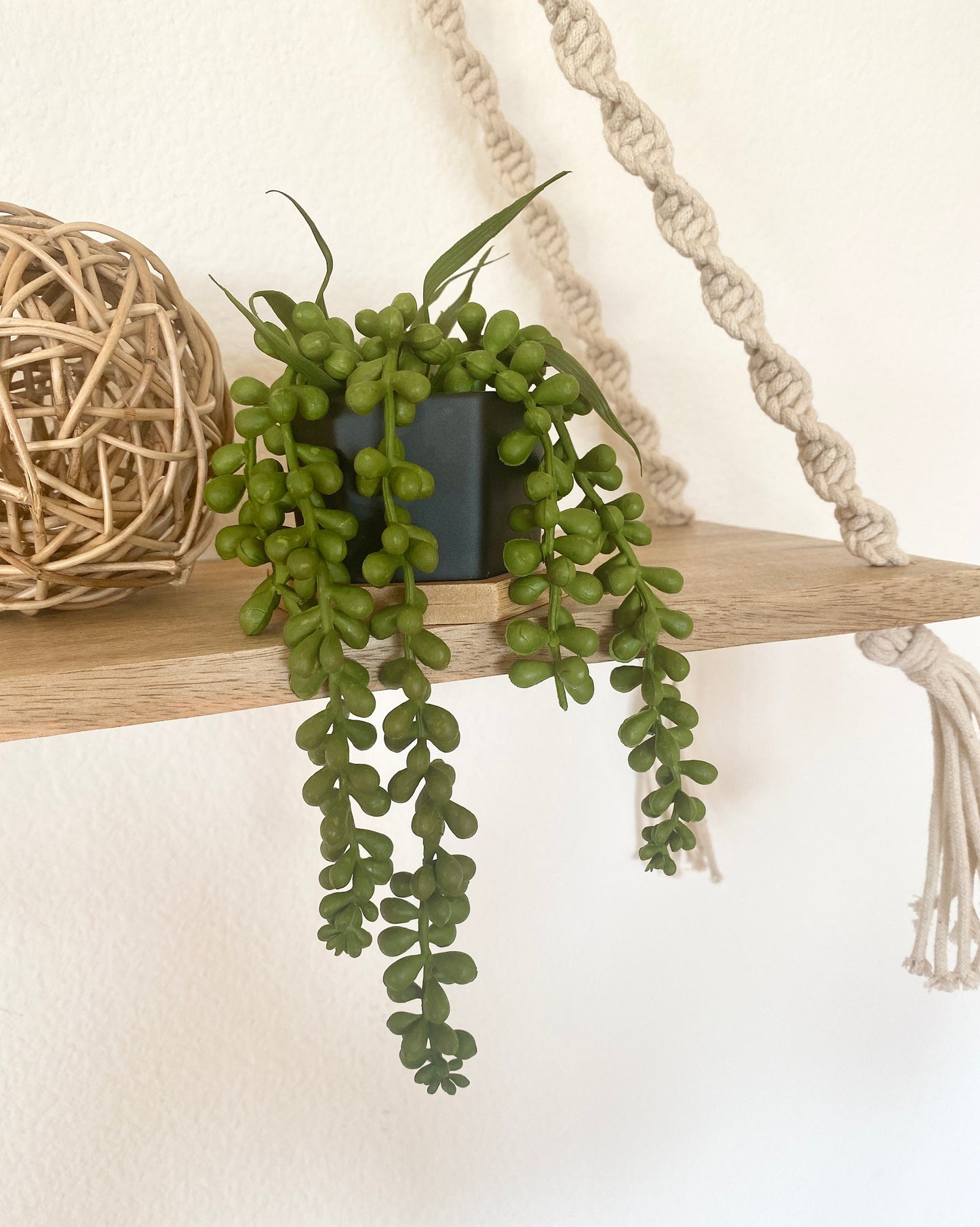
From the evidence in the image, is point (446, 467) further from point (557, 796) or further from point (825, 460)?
point (557, 796)

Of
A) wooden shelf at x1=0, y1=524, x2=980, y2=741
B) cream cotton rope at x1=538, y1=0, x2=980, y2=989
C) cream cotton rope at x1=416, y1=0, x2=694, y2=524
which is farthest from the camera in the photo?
cream cotton rope at x1=416, y1=0, x2=694, y2=524

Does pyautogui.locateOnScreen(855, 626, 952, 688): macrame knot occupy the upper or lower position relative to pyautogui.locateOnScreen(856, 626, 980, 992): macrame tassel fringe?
upper

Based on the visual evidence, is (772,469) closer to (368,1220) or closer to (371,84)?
(371,84)

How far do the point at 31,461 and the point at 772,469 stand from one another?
0.61 m

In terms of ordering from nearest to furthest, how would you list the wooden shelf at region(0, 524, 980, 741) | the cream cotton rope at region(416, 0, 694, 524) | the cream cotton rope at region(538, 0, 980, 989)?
1. the wooden shelf at region(0, 524, 980, 741)
2. the cream cotton rope at region(538, 0, 980, 989)
3. the cream cotton rope at region(416, 0, 694, 524)

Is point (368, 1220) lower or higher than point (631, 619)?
lower

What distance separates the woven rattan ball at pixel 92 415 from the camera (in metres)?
0.37

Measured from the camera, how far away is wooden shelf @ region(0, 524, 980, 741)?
0.34 meters

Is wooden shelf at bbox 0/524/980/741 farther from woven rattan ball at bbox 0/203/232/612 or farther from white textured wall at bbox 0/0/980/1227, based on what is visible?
white textured wall at bbox 0/0/980/1227

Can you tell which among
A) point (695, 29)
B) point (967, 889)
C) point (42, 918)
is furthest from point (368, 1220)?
point (695, 29)

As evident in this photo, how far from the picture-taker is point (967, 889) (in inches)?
23.5

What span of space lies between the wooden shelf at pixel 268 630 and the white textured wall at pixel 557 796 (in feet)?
0.73

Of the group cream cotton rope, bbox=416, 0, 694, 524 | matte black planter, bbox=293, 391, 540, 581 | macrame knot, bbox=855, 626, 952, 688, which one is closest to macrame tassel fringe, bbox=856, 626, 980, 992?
macrame knot, bbox=855, 626, 952, 688

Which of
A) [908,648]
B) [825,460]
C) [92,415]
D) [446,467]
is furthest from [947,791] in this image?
[92,415]
